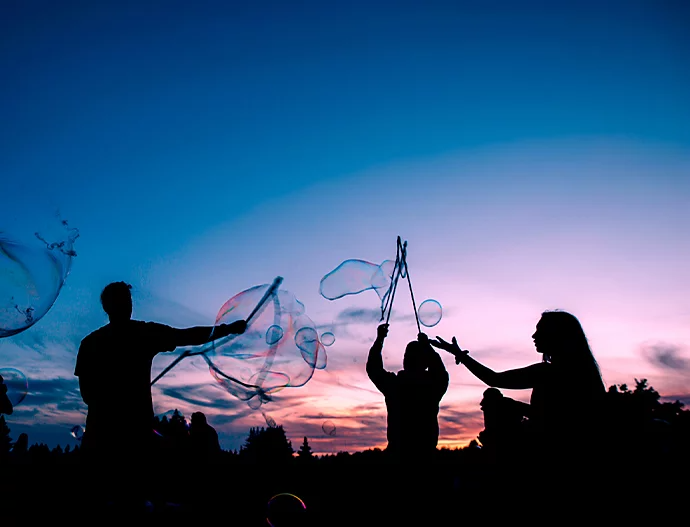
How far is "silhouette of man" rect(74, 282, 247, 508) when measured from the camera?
124 inches

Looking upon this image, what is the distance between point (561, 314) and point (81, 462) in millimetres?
3917

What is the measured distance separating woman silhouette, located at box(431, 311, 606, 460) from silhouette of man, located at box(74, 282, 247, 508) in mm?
2844

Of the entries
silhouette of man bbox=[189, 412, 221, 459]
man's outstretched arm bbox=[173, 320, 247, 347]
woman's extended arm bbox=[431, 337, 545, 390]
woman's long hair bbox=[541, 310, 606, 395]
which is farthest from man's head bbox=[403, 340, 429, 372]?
silhouette of man bbox=[189, 412, 221, 459]

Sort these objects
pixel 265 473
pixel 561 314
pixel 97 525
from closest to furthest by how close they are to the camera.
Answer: pixel 97 525
pixel 561 314
pixel 265 473

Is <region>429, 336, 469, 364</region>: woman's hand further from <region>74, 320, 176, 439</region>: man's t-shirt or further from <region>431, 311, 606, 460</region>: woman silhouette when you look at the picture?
<region>74, 320, 176, 439</region>: man's t-shirt

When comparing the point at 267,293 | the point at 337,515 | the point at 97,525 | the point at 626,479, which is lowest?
the point at 337,515

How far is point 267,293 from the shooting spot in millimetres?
5703

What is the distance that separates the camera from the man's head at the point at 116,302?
11.5 feet

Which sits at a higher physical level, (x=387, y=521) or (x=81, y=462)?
(x=81, y=462)

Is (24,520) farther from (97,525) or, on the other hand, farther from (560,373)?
(560,373)

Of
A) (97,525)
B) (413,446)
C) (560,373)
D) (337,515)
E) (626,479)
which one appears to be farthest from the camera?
(337,515)

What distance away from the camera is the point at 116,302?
3520 millimetres

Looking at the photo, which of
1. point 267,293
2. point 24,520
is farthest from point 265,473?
point 267,293

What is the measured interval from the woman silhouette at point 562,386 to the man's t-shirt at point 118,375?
2923 millimetres
